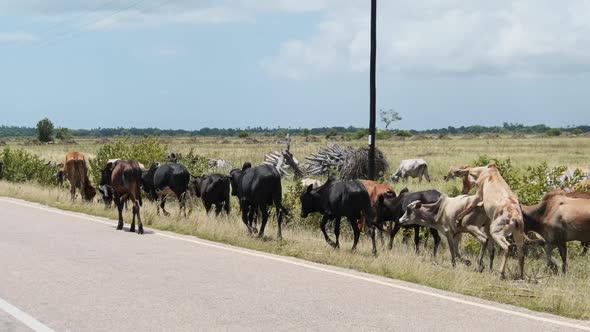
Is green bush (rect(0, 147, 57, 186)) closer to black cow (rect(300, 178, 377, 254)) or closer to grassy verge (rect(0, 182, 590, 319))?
grassy verge (rect(0, 182, 590, 319))

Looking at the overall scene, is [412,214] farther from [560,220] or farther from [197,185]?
[197,185]

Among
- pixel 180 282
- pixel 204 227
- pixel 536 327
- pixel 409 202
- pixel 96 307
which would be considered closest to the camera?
pixel 536 327

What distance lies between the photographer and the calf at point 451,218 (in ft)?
39.8

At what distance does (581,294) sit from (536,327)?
222 cm

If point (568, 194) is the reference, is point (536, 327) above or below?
below

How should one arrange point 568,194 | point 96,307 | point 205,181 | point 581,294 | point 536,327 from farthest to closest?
1. point 205,181
2. point 568,194
3. point 581,294
4. point 96,307
5. point 536,327

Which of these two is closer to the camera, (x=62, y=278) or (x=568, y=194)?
(x=62, y=278)

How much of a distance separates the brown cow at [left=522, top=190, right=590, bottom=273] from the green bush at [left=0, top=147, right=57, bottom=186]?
25950mm

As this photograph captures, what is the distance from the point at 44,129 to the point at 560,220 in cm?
12842

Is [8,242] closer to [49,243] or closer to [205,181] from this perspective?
[49,243]

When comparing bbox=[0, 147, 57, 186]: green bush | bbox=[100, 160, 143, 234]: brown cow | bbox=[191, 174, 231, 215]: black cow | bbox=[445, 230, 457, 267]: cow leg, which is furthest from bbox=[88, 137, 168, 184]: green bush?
bbox=[445, 230, 457, 267]: cow leg

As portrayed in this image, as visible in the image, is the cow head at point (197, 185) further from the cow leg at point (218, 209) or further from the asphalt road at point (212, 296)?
the asphalt road at point (212, 296)

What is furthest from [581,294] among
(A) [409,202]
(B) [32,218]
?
(B) [32,218]

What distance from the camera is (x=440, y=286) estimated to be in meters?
9.97
